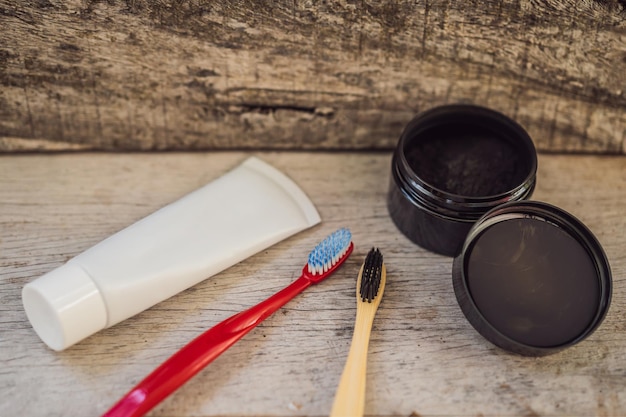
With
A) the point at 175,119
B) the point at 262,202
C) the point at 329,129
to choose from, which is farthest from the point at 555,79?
the point at 175,119

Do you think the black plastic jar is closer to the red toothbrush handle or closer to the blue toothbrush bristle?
the blue toothbrush bristle

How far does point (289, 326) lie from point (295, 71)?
37cm

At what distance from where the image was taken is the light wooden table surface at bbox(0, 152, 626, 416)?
0.73 meters

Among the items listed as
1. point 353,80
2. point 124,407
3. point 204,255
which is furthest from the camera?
point 353,80

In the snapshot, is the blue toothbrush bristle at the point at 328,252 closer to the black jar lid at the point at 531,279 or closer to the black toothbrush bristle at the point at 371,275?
the black toothbrush bristle at the point at 371,275

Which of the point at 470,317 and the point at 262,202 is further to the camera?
the point at 262,202

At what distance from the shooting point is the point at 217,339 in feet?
2.43

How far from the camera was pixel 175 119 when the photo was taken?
3.19 feet

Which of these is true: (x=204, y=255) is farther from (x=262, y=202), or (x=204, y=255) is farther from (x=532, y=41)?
(x=532, y=41)

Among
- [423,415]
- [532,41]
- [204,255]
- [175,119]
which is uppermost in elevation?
[532,41]

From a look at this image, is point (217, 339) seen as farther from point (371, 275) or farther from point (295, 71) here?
point (295, 71)

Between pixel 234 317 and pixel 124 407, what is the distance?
16 cm

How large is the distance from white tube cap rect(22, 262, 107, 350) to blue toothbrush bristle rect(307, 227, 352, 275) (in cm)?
26

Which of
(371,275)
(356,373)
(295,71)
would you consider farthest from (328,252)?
(295,71)
